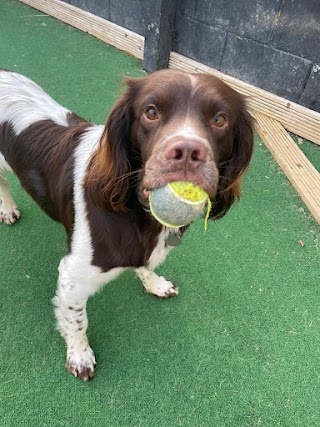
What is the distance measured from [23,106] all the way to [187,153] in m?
1.40

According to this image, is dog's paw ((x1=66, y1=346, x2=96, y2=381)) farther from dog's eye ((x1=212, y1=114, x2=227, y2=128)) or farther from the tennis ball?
dog's eye ((x1=212, y1=114, x2=227, y2=128))

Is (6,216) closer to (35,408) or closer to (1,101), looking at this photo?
(1,101)

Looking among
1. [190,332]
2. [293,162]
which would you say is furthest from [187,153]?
[293,162]

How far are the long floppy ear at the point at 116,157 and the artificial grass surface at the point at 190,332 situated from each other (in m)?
1.09

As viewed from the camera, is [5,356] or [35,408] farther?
[5,356]

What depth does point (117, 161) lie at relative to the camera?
181cm

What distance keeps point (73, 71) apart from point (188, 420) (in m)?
4.05

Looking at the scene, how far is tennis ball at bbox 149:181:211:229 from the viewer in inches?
57.5

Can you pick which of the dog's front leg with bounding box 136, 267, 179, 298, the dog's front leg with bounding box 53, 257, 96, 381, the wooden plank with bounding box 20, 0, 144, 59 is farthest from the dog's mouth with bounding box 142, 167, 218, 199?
the wooden plank with bounding box 20, 0, 144, 59

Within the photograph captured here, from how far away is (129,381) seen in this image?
233cm

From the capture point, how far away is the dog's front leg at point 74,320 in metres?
2.10

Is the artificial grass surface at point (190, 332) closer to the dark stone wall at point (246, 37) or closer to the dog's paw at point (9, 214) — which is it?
the dog's paw at point (9, 214)

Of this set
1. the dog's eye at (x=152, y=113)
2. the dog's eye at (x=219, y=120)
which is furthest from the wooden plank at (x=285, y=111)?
the dog's eye at (x=152, y=113)

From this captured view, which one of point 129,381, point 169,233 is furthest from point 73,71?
point 129,381
